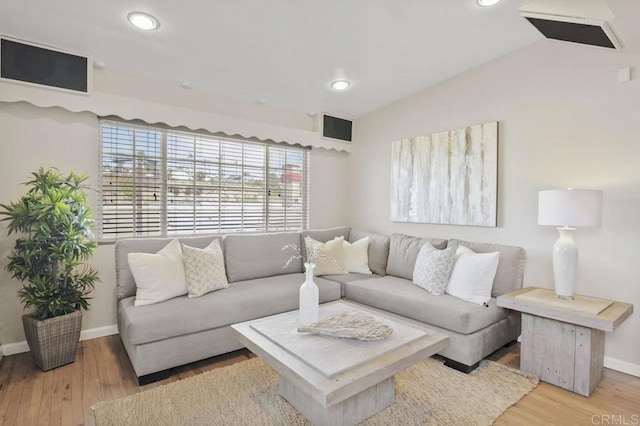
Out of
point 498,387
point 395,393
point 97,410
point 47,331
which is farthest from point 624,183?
point 47,331

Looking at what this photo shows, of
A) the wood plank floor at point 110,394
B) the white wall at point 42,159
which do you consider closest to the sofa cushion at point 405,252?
the wood plank floor at point 110,394

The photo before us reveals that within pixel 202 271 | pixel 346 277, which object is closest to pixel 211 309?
pixel 202 271

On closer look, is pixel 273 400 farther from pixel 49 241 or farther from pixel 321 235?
pixel 321 235

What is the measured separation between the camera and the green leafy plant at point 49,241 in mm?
2338

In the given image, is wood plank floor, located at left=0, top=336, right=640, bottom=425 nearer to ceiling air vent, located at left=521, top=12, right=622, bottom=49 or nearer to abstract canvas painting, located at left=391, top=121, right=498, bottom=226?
abstract canvas painting, located at left=391, top=121, right=498, bottom=226

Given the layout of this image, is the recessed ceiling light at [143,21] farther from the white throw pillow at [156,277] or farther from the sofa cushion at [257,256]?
the sofa cushion at [257,256]

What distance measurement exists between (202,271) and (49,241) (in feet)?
3.54

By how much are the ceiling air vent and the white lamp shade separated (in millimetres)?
1072

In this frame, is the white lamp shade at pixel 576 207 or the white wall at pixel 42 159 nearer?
the white lamp shade at pixel 576 207

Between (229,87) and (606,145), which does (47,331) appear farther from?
(606,145)

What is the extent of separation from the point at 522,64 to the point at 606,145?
101cm

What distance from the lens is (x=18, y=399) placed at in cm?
203

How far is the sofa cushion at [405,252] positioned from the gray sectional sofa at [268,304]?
1cm

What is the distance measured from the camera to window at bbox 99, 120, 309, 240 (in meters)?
3.12
